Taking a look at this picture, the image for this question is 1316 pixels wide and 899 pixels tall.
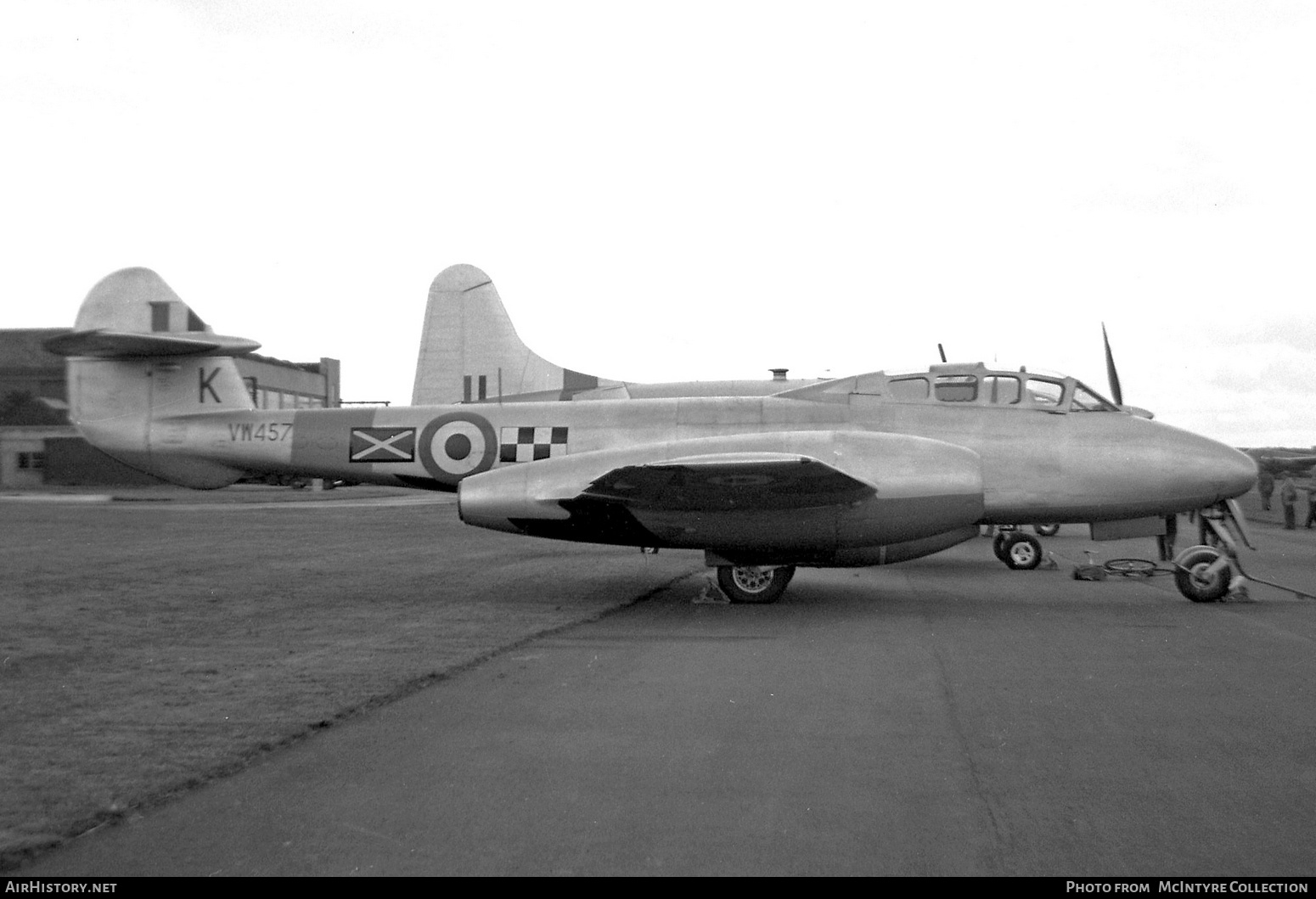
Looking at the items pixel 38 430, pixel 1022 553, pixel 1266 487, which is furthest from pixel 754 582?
pixel 1266 487

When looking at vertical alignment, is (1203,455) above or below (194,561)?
above

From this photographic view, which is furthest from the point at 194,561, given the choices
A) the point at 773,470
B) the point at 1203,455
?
the point at 1203,455

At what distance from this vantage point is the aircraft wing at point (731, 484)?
1109cm

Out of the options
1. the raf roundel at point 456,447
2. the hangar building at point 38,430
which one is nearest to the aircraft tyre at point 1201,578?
the raf roundel at point 456,447

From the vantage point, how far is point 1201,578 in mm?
11789

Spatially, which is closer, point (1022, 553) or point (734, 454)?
point (734, 454)

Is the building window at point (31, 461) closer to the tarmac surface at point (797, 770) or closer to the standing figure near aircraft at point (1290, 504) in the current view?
the tarmac surface at point (797, 770)

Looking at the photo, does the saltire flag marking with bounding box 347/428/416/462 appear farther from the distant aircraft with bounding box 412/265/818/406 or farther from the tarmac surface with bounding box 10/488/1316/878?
the distant aircraft with bounding box 412/265/818/406

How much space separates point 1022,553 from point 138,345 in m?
12.7

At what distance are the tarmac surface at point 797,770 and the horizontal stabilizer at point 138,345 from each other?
7.61 meters

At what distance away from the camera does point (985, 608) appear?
11.4 meters

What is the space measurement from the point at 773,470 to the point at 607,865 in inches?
293

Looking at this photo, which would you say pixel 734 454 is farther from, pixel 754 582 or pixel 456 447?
pixel 456 447
